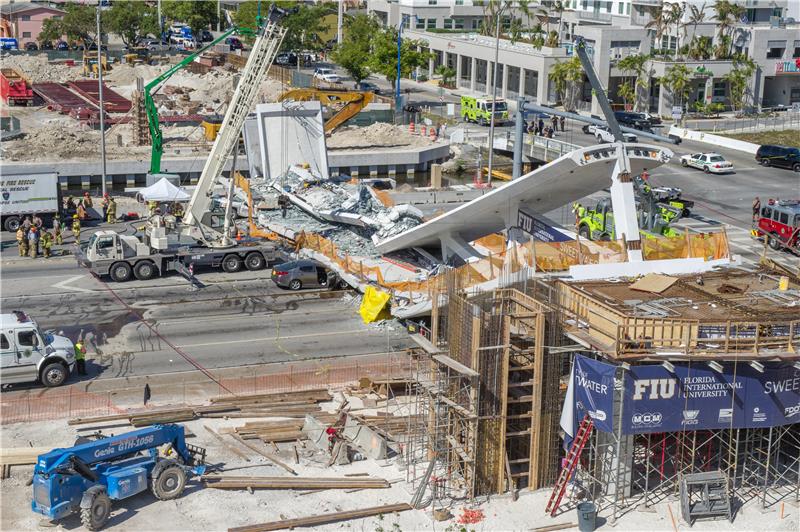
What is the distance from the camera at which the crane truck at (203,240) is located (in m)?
44.1

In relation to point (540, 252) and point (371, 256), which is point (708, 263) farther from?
point (371, 256)

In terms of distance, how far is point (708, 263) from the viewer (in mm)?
34219

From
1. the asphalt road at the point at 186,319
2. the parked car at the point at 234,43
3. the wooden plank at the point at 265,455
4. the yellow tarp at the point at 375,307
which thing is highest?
the parked car at the point at 234,43

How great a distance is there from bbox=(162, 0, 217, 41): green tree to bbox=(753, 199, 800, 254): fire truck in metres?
94.2

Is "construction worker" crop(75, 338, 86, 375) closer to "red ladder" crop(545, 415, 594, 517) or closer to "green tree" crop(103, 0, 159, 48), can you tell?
"red ladder" crop(545, 415, 594, 517)

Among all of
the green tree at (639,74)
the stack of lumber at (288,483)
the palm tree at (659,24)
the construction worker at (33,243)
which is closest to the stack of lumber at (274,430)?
the stack of lumber at (288,483)

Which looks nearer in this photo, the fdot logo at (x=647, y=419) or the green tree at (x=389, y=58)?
the fdot logo at (x=647, y=419)

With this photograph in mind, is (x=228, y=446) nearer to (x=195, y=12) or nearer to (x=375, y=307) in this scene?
(x=375, y=307)

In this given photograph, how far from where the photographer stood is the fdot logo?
26078 millimetres

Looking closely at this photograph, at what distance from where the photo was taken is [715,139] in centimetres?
7912

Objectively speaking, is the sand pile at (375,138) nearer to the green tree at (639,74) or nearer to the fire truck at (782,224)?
the green tree at (639,74)

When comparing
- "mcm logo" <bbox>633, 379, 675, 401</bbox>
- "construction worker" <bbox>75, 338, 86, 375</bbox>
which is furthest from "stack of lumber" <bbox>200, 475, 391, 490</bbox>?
"construction worker" <bbox>75, 338, 86, 375</bbox>

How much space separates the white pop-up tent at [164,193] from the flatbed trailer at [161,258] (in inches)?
224

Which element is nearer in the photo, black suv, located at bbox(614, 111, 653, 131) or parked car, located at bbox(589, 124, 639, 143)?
parked car, located at bbox(589, 124, 639, 143)
